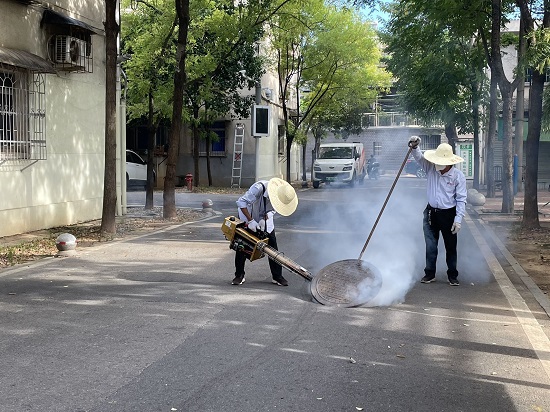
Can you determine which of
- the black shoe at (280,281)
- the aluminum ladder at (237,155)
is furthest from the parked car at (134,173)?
the black shoe at (280,281)

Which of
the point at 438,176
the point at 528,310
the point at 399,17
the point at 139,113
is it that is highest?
the point at 399,17

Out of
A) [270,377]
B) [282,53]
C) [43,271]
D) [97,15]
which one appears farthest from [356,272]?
[282,53]

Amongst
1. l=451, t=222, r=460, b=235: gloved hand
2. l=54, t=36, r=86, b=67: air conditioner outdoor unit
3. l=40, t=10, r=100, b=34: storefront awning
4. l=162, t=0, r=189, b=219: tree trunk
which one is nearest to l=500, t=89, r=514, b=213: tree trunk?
l=162, t=0, r=189, b=219: tree trunk

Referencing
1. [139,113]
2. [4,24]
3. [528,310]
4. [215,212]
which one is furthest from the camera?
[139,113]

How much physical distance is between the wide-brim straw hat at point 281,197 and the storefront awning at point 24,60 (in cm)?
605

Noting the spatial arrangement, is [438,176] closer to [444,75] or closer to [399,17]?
[399,17]

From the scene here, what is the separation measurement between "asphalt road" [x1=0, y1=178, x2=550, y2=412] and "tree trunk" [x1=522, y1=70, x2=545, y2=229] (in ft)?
13.7

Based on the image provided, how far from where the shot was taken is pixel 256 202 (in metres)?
8.14

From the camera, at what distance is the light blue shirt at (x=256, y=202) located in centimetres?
804

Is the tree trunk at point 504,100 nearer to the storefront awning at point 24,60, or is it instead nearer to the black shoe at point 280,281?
the storefront awning at point 24,60

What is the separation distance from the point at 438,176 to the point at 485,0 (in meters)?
6.98

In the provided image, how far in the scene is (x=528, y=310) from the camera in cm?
747

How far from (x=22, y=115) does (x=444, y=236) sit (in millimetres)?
8273

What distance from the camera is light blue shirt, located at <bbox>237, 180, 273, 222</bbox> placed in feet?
26.4
